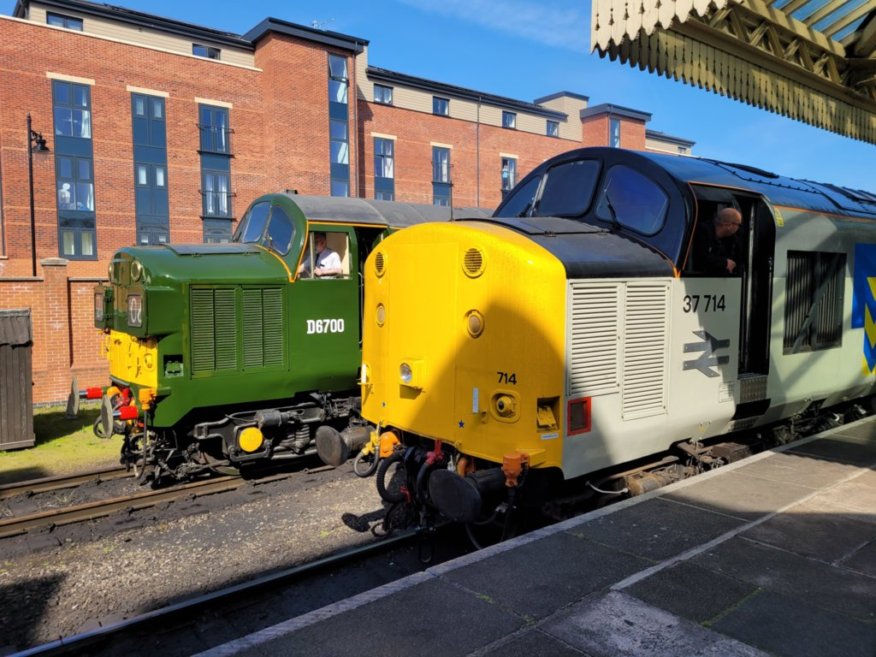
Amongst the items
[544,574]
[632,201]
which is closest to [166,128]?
[632,201]

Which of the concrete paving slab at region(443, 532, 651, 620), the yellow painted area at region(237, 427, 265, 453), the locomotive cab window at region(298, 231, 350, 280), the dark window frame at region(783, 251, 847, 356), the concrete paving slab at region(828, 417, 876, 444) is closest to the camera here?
the concrete paving slab at region(443, 532, 651, 620)

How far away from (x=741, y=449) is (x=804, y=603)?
288cm

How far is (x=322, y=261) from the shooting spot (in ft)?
26.5

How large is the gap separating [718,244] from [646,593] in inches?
120

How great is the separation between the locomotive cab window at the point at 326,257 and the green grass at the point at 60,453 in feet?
13.7

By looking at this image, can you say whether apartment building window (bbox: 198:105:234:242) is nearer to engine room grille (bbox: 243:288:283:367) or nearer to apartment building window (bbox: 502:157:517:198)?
apartment building window (bbox: 502:157:517:198)

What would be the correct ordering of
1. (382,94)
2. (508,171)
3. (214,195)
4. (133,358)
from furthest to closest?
(508,171) < (382,94) < (214,195) < (133,358)

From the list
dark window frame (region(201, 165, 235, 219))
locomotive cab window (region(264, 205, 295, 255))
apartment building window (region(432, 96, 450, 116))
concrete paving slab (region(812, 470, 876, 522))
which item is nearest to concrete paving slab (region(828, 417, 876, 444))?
concrete paving slab (region(812, 470, 876, 522))

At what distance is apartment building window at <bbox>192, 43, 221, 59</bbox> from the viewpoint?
3226 cm

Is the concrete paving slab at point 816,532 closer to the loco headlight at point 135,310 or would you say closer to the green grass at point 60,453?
the loco headlight at point 135,310

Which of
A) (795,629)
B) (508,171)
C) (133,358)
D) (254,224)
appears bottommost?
(795,629)

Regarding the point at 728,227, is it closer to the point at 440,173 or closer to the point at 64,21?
the point at 64,21

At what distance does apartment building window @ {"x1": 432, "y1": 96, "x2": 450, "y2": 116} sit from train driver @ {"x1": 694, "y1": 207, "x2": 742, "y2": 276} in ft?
122

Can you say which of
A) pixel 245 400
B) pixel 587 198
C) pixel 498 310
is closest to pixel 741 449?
pixel 587 198
